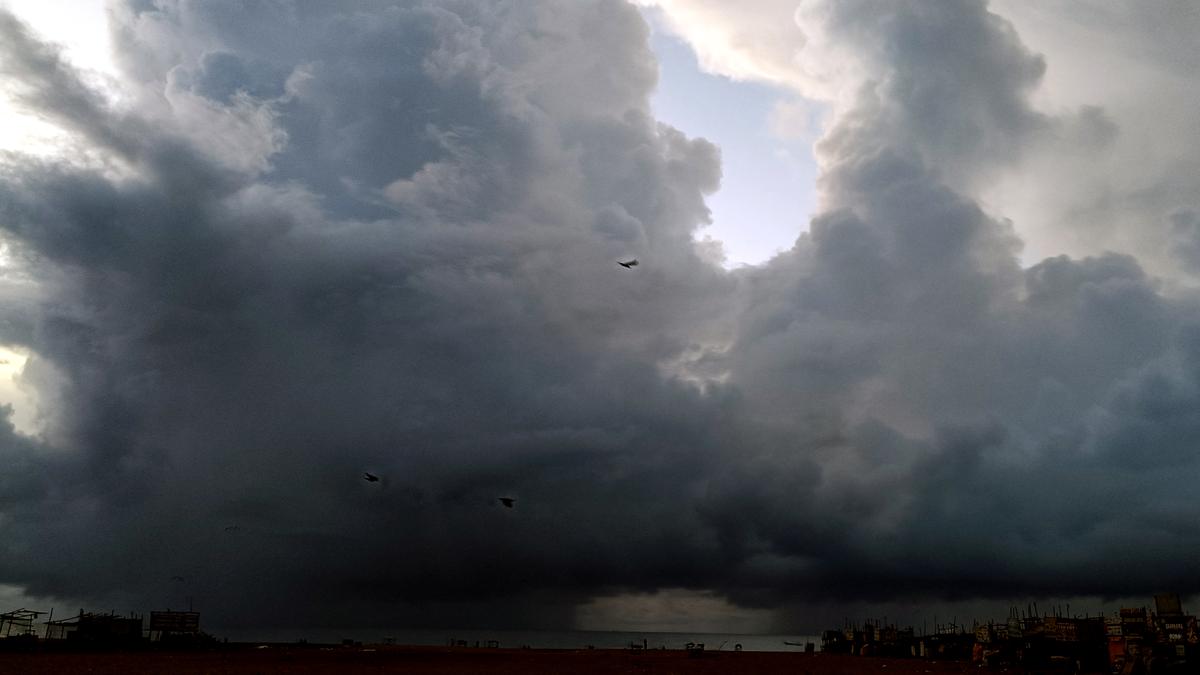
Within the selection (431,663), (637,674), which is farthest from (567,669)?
(431,663)

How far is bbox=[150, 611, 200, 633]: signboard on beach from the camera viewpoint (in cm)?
11756

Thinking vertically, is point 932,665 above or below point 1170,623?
below

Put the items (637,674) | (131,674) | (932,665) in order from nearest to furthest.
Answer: (131,674) → (637,674) → (932,665)

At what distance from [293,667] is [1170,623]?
Answer: 93480mm

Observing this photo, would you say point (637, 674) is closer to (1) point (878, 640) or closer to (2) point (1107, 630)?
(2) point (1107, 630)

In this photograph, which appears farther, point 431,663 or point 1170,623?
point 431,663

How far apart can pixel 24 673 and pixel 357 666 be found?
29.3 m

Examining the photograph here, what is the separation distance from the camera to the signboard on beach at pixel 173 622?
118 meters

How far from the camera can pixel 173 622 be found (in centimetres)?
11844

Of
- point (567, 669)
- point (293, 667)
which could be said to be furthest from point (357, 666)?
point (567, 669)

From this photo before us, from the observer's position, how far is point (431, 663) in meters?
95.6

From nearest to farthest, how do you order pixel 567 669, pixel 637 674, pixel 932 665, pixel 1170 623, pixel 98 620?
pixel 637 674 → pixel 567 669 → pixel 1170 623 → pixel 932 665 → pixel 98 620

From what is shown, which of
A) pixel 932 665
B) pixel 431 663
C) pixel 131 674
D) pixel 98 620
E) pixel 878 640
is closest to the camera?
pixel 131 674

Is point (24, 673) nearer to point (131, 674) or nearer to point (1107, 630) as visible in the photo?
point (131, 674)
